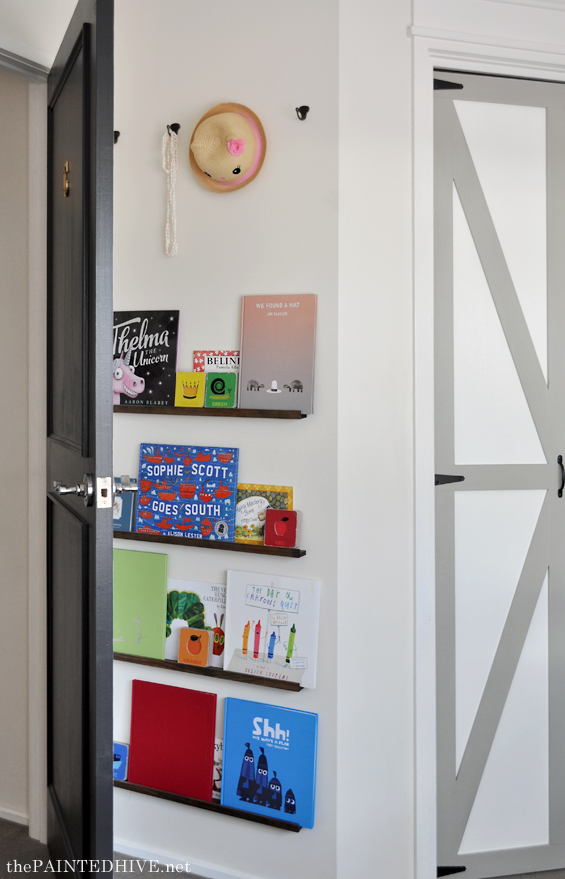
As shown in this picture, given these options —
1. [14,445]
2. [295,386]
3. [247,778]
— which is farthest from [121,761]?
[295,386]

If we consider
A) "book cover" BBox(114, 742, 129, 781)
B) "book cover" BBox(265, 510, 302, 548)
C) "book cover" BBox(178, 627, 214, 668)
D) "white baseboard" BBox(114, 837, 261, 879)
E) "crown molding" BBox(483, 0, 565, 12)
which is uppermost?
"crown molding" BBox(483, 0, 565, 12)

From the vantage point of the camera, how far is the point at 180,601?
2068 mm

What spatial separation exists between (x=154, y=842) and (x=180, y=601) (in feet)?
2.46

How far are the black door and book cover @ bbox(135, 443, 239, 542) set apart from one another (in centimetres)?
30

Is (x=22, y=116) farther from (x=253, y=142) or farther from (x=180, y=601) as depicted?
(x=180, y=601)

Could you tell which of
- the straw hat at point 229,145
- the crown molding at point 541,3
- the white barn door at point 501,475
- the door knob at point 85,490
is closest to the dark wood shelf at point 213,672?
the white barn door at point 501,475

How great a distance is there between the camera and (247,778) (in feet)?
6.36

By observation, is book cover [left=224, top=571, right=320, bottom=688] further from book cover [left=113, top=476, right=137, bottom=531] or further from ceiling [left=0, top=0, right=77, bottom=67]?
ceiling [left=0, top=0, right=77, bottom=67]

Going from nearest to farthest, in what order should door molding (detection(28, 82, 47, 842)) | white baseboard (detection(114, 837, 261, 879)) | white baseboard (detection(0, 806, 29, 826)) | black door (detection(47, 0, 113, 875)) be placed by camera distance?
black door (detection(47, 0, 113, 875)), white baseboard (detection(114, 837, 261, 879)), door molding (detection(28, 82, 47, 842)), white baseboard (detection(0, 806, 29, 826))

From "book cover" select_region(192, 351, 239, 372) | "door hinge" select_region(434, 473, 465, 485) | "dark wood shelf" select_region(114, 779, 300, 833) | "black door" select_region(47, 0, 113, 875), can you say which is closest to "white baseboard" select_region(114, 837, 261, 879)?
"dark wood shelf" select_region(114, 779, 300, 833)

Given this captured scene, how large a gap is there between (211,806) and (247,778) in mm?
152

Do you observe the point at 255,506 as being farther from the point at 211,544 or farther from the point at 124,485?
the point at 124,485

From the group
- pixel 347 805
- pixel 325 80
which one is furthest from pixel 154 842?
Result: pixel 325 80

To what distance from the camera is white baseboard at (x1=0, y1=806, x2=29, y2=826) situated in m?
2.21
